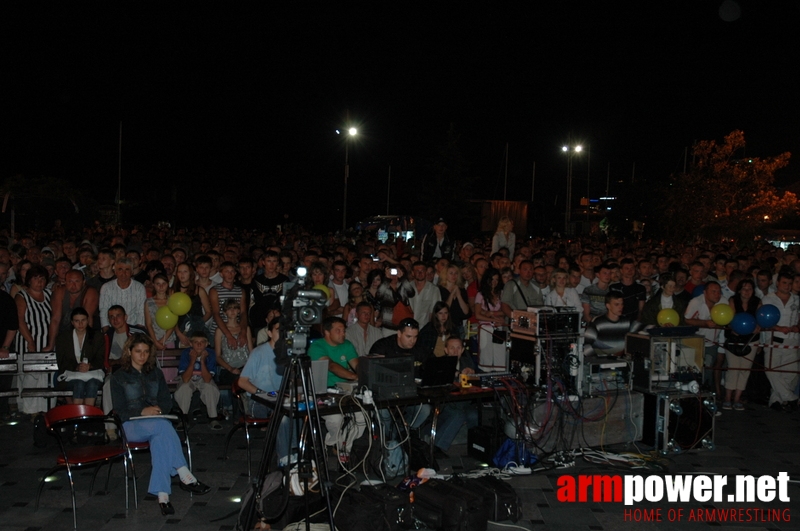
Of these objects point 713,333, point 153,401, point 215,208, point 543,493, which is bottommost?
point 543,493

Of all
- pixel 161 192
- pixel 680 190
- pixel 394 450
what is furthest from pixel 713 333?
pixel 161 192

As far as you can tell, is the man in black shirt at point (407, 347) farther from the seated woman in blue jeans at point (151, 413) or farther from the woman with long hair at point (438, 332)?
the seated woman in blue jeans at point (151, 413)

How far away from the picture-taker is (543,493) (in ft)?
19.3

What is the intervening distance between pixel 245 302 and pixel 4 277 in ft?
10.3

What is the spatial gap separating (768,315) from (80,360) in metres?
7.94

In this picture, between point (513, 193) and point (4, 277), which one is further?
point (513, 193)

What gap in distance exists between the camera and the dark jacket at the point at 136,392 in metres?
5.82

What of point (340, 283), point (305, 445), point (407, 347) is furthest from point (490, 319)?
point (305, 445)

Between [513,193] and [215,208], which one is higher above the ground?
[513,193]

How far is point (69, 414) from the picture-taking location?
560 centimetres

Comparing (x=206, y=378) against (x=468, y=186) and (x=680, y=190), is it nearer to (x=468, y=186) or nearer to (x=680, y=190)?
(x=680, y=190)

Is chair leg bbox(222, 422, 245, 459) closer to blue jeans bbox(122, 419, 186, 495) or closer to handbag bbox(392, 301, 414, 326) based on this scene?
blue jeans bbox(122, 419, 186, 495)

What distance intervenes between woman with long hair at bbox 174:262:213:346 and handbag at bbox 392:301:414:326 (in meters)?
2.14

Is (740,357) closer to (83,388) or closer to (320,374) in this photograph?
(320,374)
